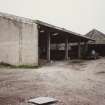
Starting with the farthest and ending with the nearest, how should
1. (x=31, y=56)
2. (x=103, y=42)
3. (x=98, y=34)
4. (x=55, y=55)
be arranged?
(x=98, y=34), (x=103, y=42), (x=55, y=55), (x=31, y=56)

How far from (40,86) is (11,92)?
1813 millimetres

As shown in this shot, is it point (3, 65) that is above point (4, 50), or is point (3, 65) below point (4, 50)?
below

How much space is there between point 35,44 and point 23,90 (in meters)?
9.16

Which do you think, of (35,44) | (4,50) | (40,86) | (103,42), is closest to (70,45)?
(103,42)

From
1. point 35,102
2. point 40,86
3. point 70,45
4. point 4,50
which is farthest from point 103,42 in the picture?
point 35,102

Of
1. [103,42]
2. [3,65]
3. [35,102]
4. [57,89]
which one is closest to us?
[35,102]

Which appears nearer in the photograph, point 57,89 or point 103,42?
point 57,89

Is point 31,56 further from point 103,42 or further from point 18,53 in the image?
point 103,42

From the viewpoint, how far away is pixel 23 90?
31.0ft

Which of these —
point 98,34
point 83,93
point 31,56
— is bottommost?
point 83,93

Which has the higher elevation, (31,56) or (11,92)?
(31,56)

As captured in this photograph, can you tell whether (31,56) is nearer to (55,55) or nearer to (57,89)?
(57,89)

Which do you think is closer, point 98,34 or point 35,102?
point 35,102

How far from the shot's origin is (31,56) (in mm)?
17906
